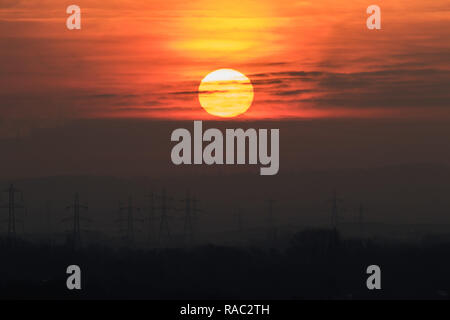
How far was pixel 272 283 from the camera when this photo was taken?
113 metres

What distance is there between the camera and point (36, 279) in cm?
10694
